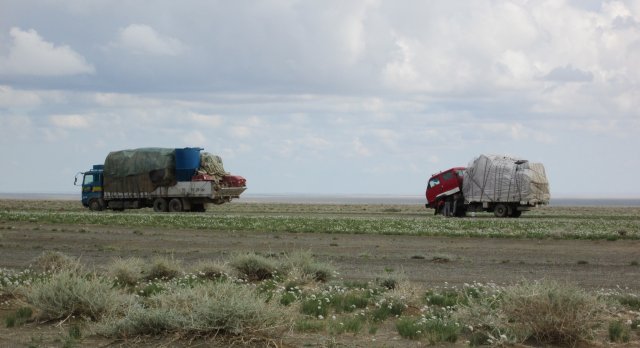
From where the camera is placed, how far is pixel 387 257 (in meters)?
22.8

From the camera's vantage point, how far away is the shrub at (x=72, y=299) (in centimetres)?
1212

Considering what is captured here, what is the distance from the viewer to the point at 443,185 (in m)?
52.4

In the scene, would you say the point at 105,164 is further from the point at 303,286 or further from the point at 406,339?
the point at 406,339

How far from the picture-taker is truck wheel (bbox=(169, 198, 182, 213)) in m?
55.5

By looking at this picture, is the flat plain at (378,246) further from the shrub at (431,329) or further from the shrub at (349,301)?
the shrub at (349,301)

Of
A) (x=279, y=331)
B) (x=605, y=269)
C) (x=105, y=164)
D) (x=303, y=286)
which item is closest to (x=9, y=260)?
→ (x=303, y=286)

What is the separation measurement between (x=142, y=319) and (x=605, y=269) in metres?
13.6

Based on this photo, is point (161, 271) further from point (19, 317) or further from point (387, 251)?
point (387, 251)

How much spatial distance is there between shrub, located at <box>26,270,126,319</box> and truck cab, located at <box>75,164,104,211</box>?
157 feet

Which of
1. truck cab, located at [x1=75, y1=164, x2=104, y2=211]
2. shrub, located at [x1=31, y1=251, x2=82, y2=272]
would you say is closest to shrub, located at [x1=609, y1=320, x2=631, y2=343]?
shrub, located at [x1=31, y1=251, x2=82, y2=272]

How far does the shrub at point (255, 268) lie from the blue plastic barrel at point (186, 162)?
38.6m

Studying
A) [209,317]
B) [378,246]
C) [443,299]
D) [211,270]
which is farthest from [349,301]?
[378,246]

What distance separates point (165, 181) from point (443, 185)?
751 inches

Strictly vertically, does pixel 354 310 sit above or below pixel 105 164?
below
